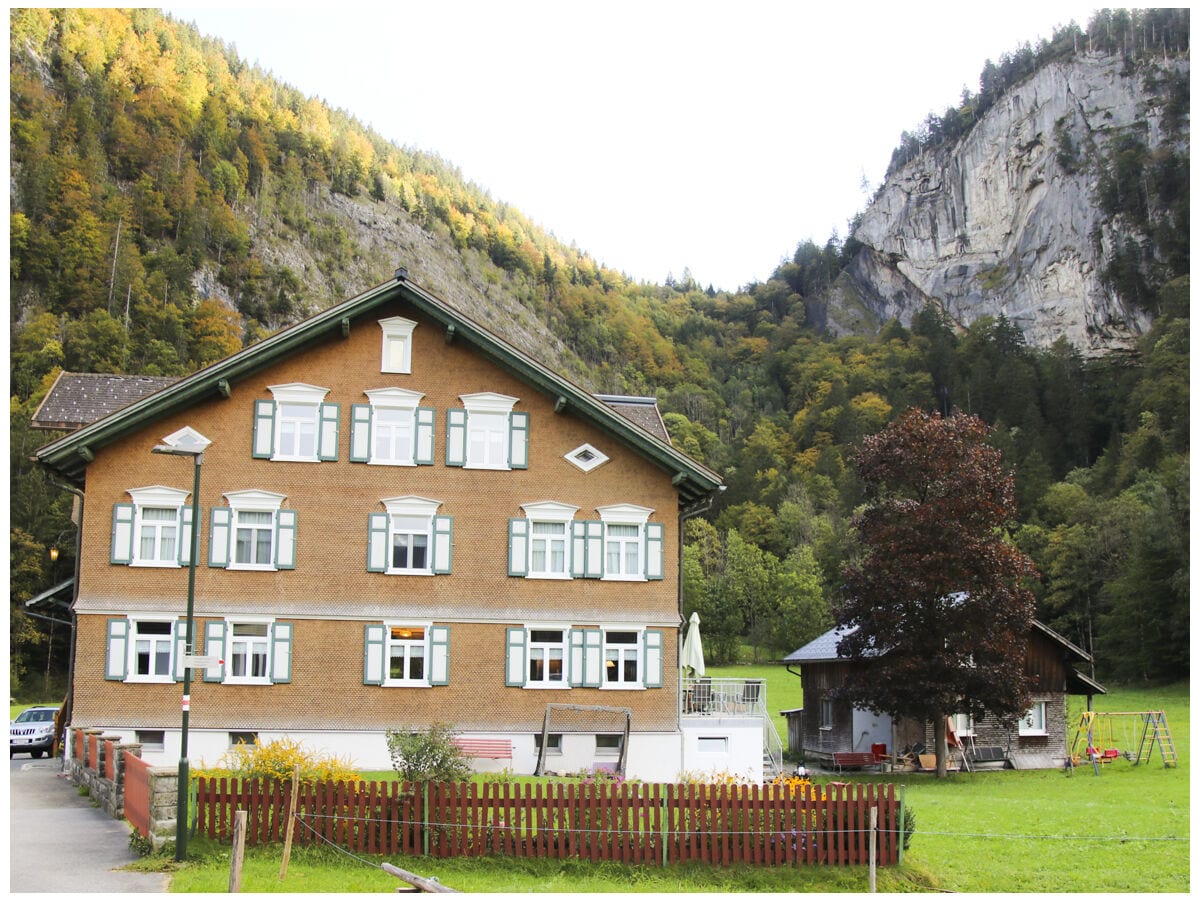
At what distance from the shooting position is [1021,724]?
143 feet

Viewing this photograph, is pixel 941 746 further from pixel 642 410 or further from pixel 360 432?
pixel 360 432

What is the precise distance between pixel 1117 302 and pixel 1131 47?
40925 millimetres

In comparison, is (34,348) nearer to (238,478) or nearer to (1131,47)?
(238,478)

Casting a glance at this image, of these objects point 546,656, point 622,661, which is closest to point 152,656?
point 546,656

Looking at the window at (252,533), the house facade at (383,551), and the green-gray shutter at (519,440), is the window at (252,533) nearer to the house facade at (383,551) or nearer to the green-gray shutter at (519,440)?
the house facade at (383,551)

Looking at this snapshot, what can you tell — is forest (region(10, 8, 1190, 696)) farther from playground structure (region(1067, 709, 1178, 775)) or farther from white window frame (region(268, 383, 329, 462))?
white window frame (region(268, 383, 329, 462))

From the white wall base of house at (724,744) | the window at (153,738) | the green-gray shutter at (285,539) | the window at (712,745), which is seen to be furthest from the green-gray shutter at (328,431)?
the window at (712,745)

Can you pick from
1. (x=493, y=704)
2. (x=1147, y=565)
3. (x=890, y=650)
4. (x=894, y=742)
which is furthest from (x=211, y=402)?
(x=1147, y=565)

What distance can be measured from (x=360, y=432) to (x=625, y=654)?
895 centimetres

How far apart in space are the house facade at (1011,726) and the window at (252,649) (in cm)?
1969

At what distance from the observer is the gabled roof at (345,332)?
99.5 feet

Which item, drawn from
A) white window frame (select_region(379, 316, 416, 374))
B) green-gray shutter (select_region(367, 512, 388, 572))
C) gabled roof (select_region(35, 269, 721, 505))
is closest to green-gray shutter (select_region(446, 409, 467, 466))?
white window frame (select_region(379, 316, 416, 374))

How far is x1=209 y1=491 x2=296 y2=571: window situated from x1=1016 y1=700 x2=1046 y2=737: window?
26717 mm

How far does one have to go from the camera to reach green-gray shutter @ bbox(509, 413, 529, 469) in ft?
106
